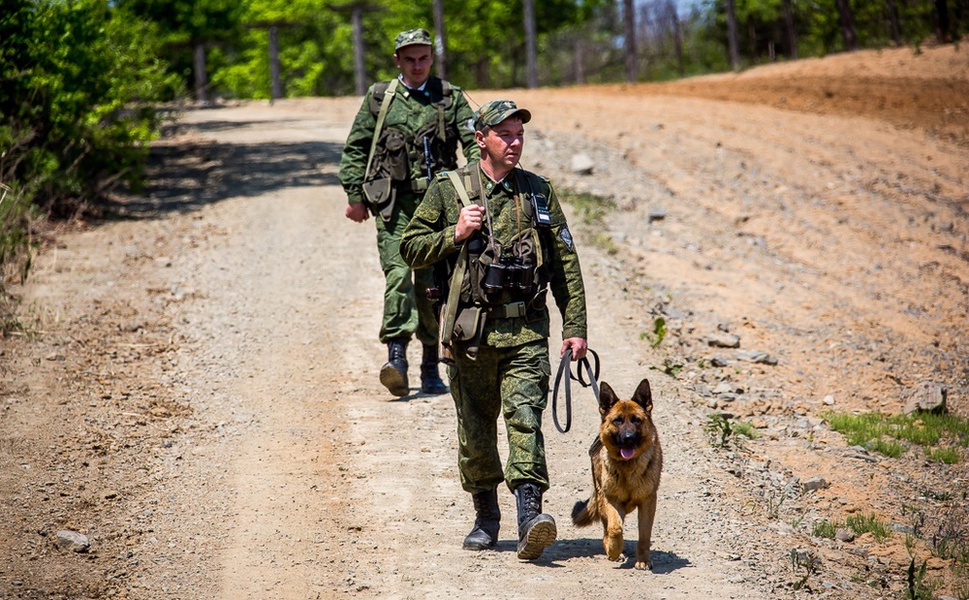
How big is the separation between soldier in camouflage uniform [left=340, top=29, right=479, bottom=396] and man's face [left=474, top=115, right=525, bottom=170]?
6.96 feet

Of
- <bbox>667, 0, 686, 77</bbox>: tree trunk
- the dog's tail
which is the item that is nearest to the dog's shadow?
the dog's tail

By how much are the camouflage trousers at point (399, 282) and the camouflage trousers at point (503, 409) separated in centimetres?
224

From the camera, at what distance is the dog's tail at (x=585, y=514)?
17.9ft

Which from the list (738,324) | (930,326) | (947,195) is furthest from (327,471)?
(947,195)

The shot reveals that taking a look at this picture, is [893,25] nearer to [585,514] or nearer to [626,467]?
[585,514]

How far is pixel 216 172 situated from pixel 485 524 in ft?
45.1

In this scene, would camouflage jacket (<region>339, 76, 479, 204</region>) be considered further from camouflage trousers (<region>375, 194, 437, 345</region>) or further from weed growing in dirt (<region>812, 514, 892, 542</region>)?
weed growing in dirt (<region>812, 514, 892, 542</region>)

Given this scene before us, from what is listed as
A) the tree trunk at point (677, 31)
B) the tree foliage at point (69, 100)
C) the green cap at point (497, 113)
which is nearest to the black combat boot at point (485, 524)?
the green cap at point (497, 113)

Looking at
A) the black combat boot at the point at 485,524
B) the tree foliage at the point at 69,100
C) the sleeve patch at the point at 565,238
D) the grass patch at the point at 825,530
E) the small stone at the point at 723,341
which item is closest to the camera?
the sleeve patch at the point at 565,238

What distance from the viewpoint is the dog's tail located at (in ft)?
17.9

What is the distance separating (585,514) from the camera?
18.1 feet

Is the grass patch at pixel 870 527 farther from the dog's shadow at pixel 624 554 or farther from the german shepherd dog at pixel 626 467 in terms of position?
the german shepherd dog at pixel 626 467

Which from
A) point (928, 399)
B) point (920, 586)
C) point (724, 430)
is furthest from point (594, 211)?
point (920, 586)

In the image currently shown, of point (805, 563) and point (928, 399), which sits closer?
point (805, 563)
